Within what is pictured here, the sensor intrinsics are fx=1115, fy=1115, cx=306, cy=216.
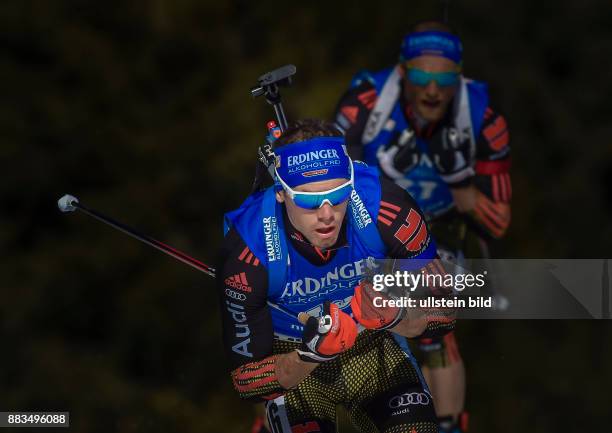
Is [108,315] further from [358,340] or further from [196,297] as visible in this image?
[358,340]

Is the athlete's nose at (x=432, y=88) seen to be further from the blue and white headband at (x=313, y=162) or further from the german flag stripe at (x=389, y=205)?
the blue and white headband at (x=313, y=162)

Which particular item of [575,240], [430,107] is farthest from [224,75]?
[430,107]

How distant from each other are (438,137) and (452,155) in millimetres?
210

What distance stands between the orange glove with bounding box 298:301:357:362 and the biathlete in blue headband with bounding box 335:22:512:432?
248cm

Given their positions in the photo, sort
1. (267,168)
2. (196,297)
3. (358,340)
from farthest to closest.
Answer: (196,297) → (358,340) → (267,168)

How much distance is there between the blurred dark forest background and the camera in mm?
16141

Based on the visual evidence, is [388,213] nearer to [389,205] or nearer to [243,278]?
[389,205]

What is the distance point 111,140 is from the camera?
56.4 ft

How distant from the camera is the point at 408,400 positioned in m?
7.07

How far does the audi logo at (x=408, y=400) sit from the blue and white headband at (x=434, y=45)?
2.72 metres

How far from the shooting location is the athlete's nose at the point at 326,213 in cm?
638

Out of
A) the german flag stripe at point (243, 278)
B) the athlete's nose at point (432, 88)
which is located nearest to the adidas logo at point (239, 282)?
the german flag stripe at point (243, 278)

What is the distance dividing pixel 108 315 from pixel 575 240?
7140 mm

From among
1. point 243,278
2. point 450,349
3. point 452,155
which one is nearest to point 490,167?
point 452,155
